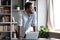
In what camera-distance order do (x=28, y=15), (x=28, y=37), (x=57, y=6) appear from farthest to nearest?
(x=57, y=6), (x=28, y=15), (x=28, y=37)

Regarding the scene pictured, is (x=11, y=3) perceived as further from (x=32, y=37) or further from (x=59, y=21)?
(x=32, y=37)

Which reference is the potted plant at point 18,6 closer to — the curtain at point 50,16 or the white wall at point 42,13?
the white wall at point 42,13

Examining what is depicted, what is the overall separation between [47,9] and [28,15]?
251 centimetres

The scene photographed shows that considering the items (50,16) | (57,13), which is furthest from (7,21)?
(57,13)

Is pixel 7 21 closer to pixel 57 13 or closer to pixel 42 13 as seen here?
pixel 42 13

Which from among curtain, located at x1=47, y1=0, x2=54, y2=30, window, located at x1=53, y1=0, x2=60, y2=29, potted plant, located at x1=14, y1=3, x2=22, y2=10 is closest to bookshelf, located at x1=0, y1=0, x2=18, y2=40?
potted plant, located at x1=14, y1=3, x2=22, y2=10

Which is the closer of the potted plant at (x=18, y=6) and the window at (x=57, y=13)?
the window at (x=57, y=13)

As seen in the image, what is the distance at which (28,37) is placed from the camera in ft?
6.61

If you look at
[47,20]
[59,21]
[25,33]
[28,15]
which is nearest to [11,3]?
[47,20]

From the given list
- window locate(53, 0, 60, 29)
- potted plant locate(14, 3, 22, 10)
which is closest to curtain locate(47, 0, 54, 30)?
window locate(53, 0, 60, 29)

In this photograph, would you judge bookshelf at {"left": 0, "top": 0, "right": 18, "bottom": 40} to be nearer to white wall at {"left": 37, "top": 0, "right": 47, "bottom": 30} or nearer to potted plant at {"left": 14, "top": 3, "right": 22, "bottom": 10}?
potted plant at {"left": 14, "top": 3, "right": 22, "bottom": 10}

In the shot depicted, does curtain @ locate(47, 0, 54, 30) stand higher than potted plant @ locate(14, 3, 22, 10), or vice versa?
potted plant @ locate(14, 3, 22, 10)

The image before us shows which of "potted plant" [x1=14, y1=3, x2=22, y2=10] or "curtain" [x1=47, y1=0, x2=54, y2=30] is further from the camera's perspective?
"potted plant" [x1=14, y1=3, x2=22, y2=10]

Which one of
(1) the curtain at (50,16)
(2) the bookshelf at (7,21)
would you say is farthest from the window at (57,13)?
(2) the bookshelf at (7,21)
